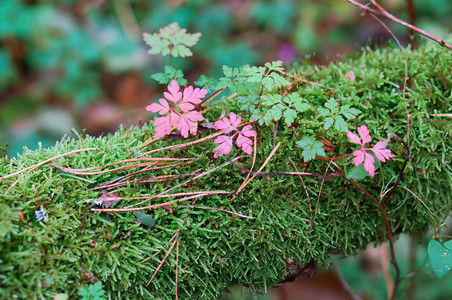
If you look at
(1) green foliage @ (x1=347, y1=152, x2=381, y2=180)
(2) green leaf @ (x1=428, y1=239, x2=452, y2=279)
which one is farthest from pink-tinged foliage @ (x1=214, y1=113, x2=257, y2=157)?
(2) green leaf @ (x1=428, y1=239, x2=452, y2=279)

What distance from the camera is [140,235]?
131cm

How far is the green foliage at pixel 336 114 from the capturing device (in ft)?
4.57

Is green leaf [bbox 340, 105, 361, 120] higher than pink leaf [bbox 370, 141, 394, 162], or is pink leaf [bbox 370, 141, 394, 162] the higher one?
green leaf [bbox 340, 105, 361, 120]

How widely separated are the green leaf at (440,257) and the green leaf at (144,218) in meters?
1.09

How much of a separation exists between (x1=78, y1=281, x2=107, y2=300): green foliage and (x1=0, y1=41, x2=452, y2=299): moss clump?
0.04 meters

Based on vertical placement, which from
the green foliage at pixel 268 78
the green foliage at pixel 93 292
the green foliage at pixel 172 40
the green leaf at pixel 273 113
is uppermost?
the green foliage at pixel 172 40

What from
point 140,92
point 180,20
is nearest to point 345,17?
point 180,20

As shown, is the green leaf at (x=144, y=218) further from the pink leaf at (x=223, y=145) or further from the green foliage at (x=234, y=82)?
the green foliage at (x=234, y=82)

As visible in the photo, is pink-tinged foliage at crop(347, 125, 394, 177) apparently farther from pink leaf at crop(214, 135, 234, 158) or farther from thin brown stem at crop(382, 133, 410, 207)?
pink leaf at crop(214, 135, 234, 158)

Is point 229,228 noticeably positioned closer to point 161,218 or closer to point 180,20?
point 161,218

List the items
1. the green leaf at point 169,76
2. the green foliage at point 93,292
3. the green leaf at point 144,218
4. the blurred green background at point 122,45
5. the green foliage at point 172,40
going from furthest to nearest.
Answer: the blurred green background at point 122,45 → the green foliage at point 172,40 → the green leaf at point 169,76 → the green leaf at point 144,218 → the green foliage at point 93,292

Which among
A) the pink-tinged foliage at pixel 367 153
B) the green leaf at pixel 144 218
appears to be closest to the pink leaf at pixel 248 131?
the pink-tinged foliage at pixel 367 153

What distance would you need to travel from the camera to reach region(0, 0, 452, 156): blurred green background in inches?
160

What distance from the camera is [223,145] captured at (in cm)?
137
